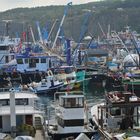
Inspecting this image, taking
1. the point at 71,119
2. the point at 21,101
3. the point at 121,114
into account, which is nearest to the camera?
the point at 71,119

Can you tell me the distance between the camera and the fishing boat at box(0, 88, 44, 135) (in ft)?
91.9

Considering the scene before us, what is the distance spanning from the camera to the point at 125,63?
80.4 m

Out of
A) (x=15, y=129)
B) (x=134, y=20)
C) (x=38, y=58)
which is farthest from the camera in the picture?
(x=134, y=20)

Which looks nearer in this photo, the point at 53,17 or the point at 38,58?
the point at 38,58

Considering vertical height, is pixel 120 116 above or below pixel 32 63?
above

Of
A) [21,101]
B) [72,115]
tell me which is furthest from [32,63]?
[72,115]

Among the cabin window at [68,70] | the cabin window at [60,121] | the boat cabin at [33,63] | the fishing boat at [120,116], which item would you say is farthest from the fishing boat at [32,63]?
the fishing boat at [120,116]

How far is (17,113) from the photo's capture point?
2894cm

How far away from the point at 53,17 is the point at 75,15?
30.0 feet

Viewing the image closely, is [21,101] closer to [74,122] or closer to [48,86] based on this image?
[74,122]

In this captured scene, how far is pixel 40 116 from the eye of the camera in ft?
108

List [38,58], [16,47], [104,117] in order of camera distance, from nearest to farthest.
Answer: [104,117] → [38,58] → [16,47]

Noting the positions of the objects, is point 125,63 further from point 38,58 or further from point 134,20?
point 134,20

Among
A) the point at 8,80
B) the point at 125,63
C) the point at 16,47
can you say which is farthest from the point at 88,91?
the point at 16,47
